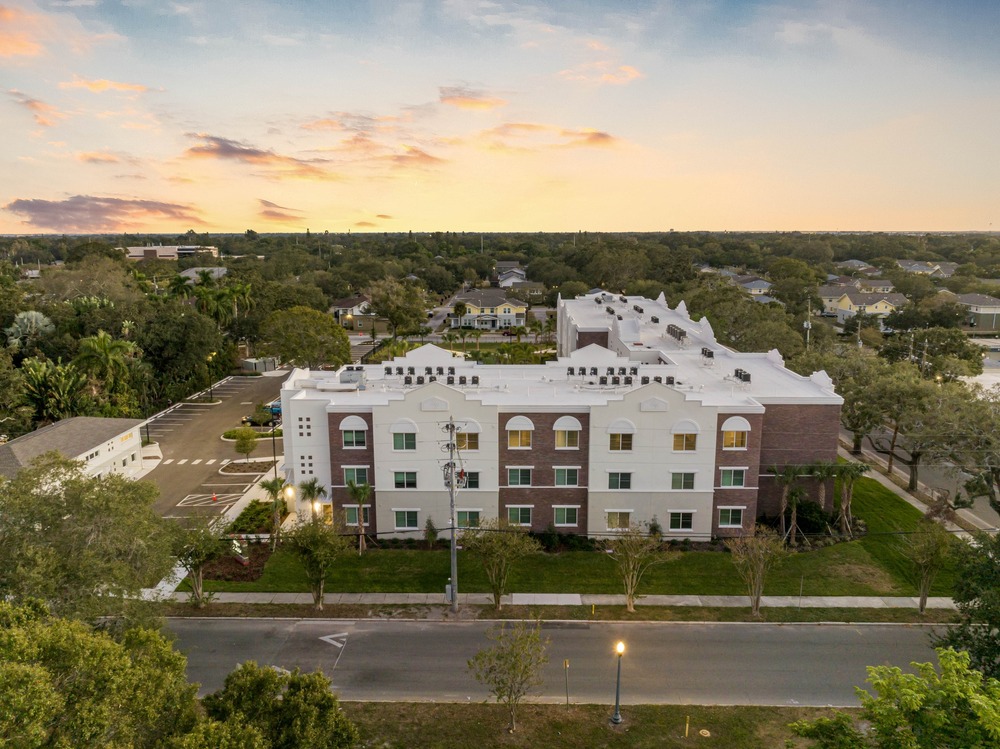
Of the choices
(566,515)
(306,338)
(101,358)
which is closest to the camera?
(566,515)

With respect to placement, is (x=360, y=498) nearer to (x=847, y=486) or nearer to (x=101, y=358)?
(x=847, y=486)

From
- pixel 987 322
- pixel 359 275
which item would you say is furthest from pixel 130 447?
pixel 987 322

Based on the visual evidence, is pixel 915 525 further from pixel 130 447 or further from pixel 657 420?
pixel 130 447

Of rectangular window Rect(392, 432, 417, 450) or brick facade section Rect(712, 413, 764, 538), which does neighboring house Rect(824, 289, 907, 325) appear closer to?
brick facade section Rect(712, 413, 764, 538)

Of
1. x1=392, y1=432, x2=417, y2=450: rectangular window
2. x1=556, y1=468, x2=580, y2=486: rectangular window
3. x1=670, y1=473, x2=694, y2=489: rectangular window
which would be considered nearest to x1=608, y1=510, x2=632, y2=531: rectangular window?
x1=556, y1=468, x2=580, y2=486: rectangular window

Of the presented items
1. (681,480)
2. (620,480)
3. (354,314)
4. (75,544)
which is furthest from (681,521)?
(354,314)

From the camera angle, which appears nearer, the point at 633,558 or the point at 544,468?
the point at 633,558

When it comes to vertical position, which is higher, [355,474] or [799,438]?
[799,438]
